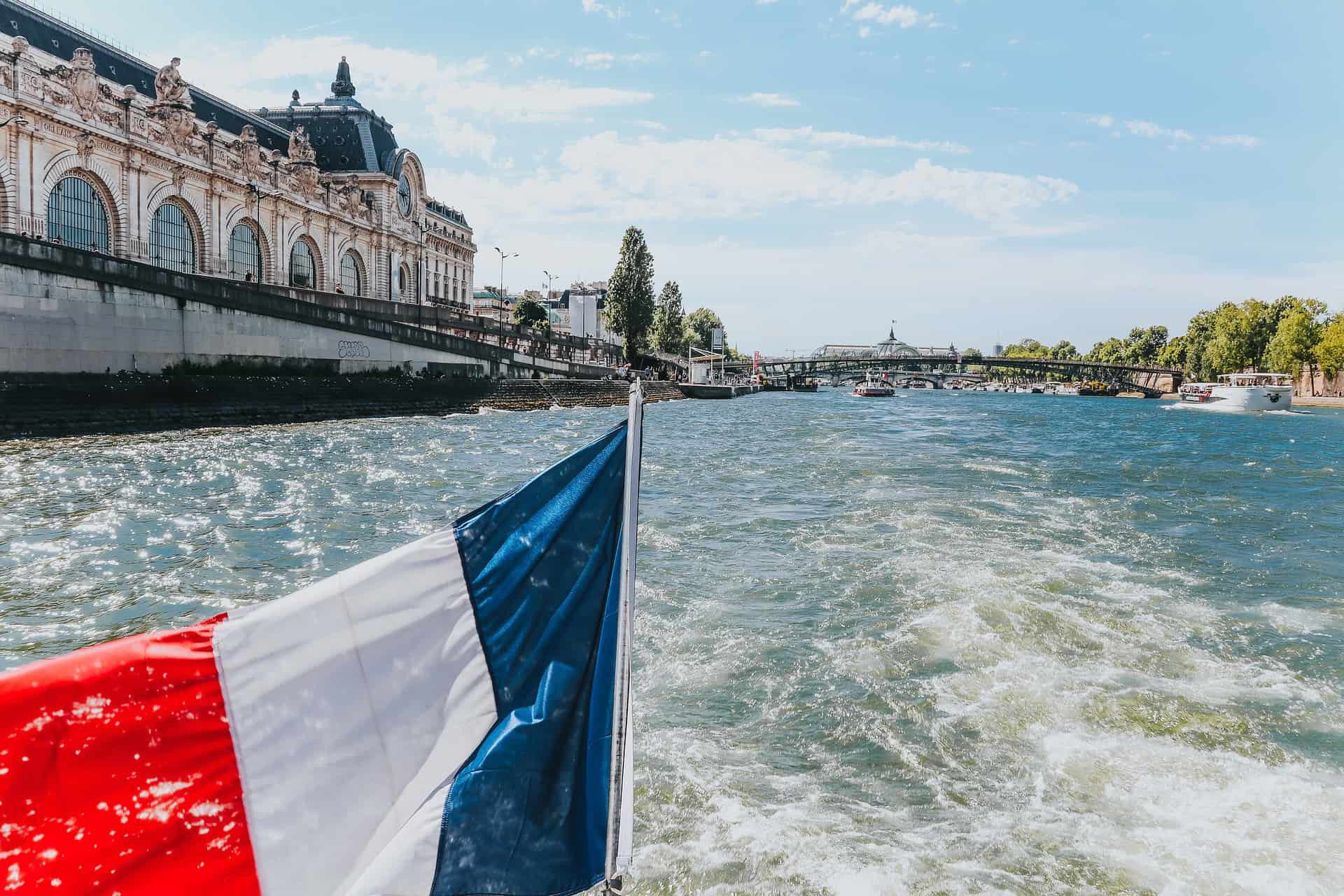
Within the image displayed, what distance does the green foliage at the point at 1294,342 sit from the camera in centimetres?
8956

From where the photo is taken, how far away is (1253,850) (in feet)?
17.9

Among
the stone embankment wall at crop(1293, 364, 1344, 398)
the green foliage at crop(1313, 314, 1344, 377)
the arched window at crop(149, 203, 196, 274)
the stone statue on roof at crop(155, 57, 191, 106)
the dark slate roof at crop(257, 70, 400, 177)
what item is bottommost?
the stone embankment wall at crop(1293, 364, 1344, 398)

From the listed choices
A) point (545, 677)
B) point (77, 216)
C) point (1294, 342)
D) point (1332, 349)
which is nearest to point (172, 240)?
point (77, 216)

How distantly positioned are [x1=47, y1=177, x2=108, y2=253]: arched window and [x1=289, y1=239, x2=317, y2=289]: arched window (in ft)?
60.0

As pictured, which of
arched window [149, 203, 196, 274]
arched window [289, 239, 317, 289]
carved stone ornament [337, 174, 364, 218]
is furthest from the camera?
carved stone ornament [337, 174, 364, 218]

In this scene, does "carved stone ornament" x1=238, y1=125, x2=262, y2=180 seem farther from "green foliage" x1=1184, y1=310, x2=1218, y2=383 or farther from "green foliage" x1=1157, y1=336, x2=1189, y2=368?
"green foliage" x1=1157, y1=336, x2=1189, y2=368

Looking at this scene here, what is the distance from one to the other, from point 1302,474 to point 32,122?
166 feet

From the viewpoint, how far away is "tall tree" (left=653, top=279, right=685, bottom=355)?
119 m

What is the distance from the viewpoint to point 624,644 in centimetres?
319

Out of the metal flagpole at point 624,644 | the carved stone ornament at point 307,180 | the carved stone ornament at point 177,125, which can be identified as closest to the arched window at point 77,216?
the carved stone ornament at point 177,125

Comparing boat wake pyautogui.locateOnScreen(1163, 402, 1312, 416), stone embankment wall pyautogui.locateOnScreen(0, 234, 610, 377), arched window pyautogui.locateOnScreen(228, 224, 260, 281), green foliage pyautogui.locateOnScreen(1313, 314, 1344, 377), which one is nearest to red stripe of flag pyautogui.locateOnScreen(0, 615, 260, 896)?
A: stone embankment wall pyautogui.locateOnScreen(0, 234, 610, 377)

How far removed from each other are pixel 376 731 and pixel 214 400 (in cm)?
3392

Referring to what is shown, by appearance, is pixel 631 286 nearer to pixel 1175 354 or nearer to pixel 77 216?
pixel 77 216

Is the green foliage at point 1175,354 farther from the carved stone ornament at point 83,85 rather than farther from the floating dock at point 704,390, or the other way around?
the carved stone ornament at point 83,85
